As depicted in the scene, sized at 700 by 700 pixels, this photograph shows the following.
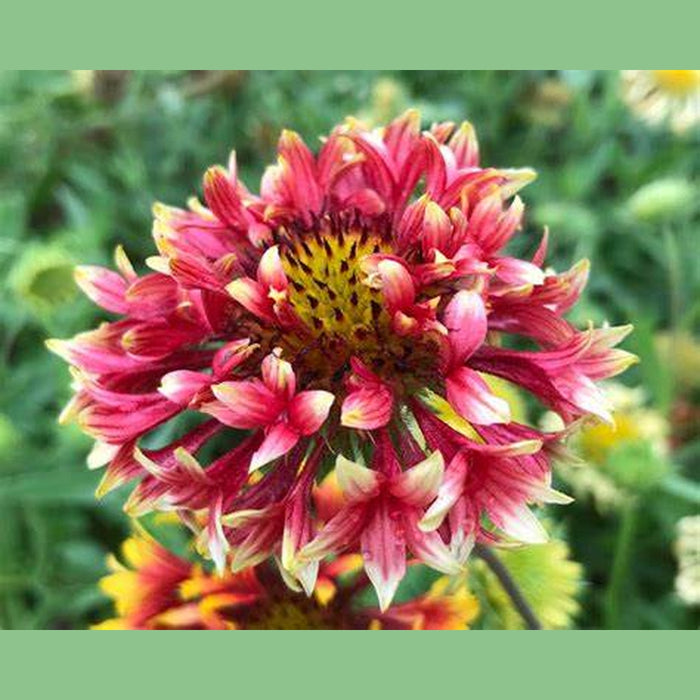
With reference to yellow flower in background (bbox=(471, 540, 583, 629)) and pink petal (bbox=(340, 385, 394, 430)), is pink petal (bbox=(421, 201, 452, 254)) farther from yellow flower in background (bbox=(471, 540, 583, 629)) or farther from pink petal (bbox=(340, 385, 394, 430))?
yellow flower in background (bbox=(471, 540, 583, 629))

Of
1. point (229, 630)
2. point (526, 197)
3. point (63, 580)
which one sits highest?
point (526, 197)

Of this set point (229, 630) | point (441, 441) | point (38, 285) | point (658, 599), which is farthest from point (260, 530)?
point (658, 599)

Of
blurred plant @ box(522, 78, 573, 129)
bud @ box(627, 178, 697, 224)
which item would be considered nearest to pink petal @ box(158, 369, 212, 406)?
bud @ box(627, 178, 697, 224)

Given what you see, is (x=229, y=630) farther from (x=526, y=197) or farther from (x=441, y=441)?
(x=526, y=197)

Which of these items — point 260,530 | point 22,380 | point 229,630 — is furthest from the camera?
point 22,380

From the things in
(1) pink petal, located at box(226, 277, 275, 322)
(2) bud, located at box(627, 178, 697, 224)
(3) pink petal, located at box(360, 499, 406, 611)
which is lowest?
(3) pink petal, located at box(360, 499, 406, 611)

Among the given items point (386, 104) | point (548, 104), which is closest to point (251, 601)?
point (386, 104)

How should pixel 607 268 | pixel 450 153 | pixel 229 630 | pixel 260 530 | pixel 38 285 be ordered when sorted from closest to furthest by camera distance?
pixel 260 530
pixel 450 153
pixel 229 630
pixel 38 285
pixel 607 268

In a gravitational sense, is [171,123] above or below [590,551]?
above
